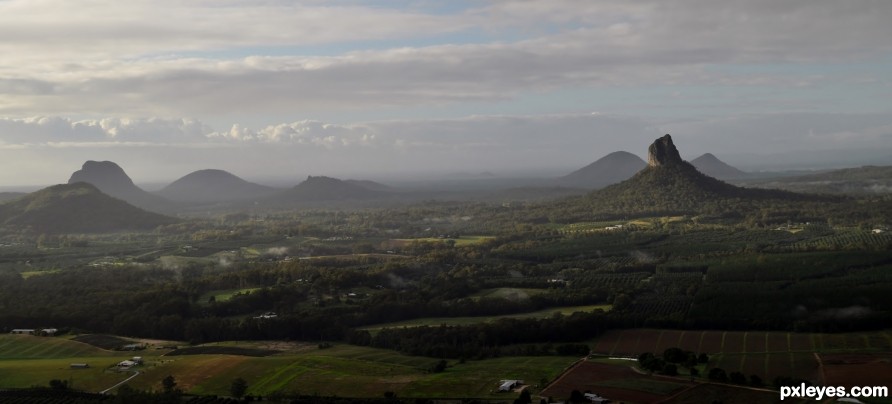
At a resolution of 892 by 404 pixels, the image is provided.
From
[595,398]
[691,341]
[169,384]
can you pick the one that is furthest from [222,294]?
[595,398]

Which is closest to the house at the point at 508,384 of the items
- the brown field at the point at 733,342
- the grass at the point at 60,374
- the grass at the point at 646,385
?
the grass at the point at 646,385

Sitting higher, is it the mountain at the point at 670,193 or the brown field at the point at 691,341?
the mountain at the point at 670,193

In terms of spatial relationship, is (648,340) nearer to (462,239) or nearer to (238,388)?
(238,388)

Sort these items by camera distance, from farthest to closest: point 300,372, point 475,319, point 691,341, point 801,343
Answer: point 475,319
point 691,341
point 801,343
point 300,372

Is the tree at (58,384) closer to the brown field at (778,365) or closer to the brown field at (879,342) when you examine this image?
the brown field at (778,365)

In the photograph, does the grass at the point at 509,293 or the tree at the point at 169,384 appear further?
the grass at the point at 509,293

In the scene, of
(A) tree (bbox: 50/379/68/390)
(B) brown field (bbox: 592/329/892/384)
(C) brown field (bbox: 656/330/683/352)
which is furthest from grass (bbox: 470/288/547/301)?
(A) tree (bbox: 50/379/68/390)

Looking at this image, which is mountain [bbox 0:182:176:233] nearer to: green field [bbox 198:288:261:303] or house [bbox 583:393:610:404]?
green field [bbox 198:288:261:303]

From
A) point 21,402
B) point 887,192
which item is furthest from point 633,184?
point 21,402
